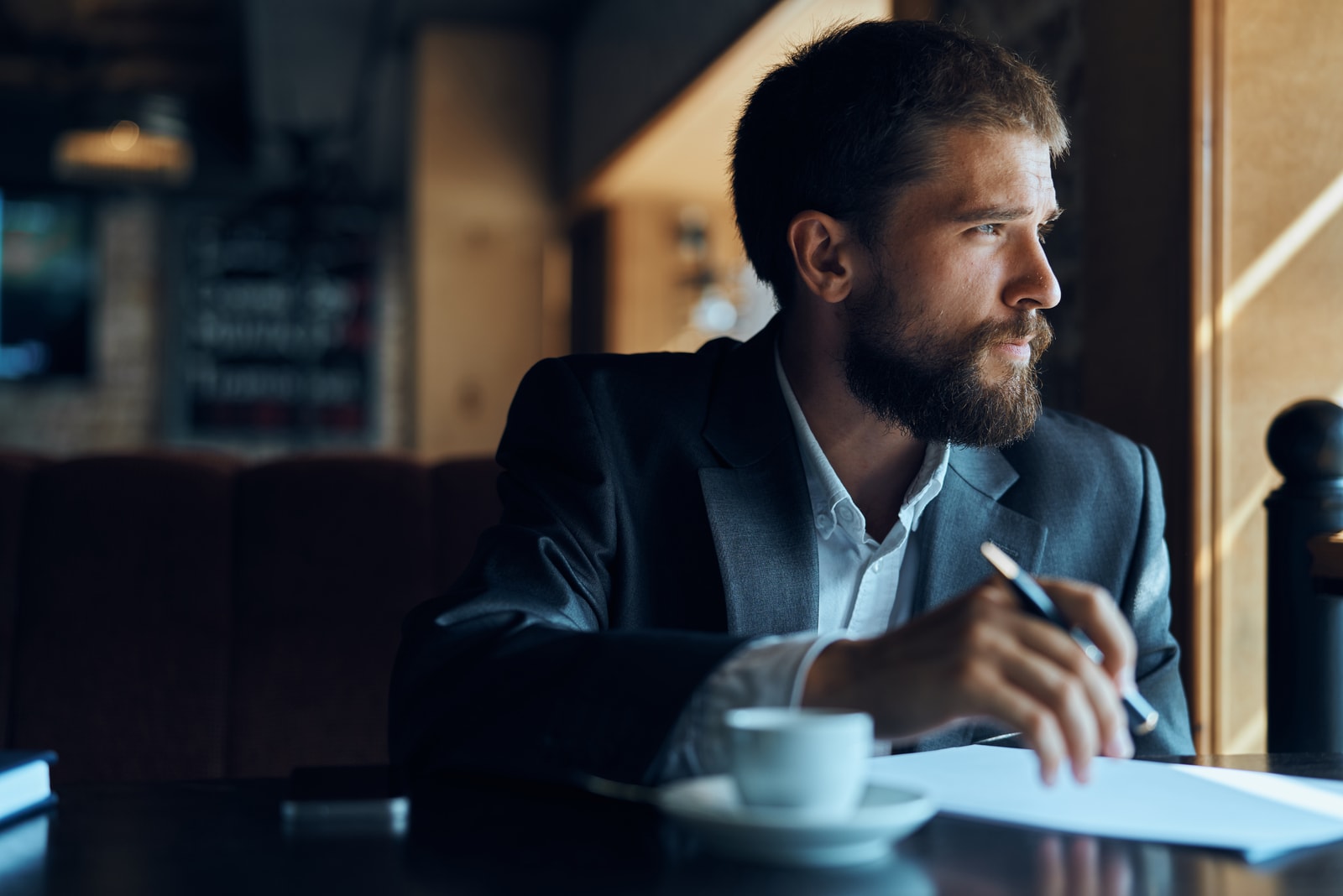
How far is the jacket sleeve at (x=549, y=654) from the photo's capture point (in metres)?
0.84

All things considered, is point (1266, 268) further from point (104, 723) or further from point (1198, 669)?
point (104, 723)

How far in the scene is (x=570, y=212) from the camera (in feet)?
17.8

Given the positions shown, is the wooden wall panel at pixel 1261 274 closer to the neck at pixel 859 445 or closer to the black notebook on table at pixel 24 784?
the neck at pixel 859 445

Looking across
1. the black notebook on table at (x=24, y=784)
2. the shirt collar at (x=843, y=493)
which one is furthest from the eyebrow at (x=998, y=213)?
the black notebook on table at (x=24, y=784)

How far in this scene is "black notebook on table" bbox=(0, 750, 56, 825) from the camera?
786 mm

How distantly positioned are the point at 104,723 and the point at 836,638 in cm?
111

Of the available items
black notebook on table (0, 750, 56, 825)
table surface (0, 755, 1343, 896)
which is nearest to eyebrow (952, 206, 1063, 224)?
table surface (0, 755, 1343, 896)

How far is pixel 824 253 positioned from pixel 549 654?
0.66 metres

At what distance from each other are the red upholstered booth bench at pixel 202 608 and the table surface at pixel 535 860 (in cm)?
80

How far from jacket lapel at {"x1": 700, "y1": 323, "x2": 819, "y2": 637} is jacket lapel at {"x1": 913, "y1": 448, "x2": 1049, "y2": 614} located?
0.13m

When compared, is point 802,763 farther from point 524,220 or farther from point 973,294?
point 524,220

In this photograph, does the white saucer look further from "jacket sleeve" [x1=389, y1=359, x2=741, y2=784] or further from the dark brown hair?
the dark brown hair

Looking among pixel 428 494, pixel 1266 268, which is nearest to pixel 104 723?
pixel 428 494

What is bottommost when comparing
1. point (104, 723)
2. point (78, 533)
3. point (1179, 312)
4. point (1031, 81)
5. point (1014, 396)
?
point (104, 723)
